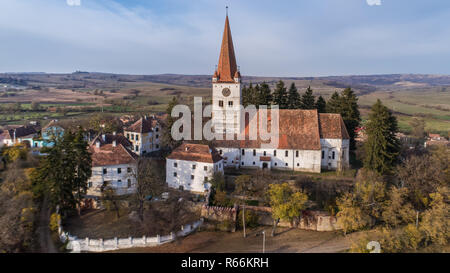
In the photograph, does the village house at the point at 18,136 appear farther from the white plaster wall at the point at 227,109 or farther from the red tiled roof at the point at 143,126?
the white plaster wall at the point at 227,109

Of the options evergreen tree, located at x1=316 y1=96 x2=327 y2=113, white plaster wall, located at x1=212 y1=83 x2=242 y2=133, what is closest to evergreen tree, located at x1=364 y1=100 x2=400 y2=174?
evergreen tree, located at x1=316 y1=96 x2=327 y2=113

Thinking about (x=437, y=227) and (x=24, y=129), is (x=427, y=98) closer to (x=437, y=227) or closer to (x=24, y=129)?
(x=437, y=227)

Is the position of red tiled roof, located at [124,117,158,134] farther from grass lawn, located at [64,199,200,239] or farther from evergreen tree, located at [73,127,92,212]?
grass lawn, located at [64,199,200,239]

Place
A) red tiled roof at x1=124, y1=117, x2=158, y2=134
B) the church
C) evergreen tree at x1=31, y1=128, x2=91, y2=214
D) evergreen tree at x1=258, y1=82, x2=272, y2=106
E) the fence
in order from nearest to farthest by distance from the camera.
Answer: the fence, evergreen tree at x1=31, y1=128, x2=91, y2=214, the church, red tiled roof at x1=124, y1=117, x2=158, y2=134, evergreen tree at x1=258, y1=82, x2=272, y2=106

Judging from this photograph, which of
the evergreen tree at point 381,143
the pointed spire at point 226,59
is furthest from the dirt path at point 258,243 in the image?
the pointed spire at point 226,59

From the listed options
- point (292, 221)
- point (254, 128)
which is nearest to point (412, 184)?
point (292, 221)

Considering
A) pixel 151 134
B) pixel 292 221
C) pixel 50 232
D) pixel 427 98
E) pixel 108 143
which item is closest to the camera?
pixel 50 232

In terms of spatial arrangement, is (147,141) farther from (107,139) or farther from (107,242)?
(107,242)

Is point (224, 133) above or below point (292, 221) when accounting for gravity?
above

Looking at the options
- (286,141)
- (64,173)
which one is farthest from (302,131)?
(64,173)
